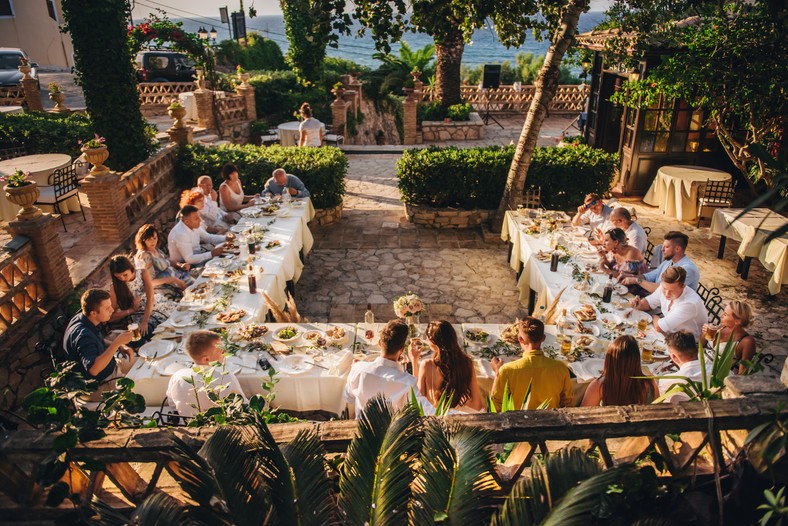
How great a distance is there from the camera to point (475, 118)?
1816 cm

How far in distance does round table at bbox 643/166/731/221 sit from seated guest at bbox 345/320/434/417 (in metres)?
8.11

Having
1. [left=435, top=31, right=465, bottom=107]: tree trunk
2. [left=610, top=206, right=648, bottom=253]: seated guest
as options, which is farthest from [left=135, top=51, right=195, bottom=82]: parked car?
[left=610, top=206, right=648, bottom=253]: seated guest

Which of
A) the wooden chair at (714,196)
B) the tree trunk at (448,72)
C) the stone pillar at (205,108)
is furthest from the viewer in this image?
the tree trunk at (448,72)

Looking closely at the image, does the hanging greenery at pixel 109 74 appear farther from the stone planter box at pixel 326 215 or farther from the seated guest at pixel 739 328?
the seated guest at pixel 739 328

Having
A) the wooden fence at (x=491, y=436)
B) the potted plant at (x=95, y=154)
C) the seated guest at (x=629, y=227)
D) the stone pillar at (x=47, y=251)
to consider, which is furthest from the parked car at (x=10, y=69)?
the wooden fence at (x=491, y=436)

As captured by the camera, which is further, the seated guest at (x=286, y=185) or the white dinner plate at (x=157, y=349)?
the seated guest at (x=286, y=185)

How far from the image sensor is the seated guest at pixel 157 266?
20.2 feet

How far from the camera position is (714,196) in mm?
9945

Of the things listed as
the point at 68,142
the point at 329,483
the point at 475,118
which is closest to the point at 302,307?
the point at 329,483

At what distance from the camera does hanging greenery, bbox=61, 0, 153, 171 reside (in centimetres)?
880

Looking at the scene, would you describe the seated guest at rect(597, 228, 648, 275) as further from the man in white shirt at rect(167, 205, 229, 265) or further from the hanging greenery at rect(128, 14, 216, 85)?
the hanging greenery at rect(128, 14, 216, 85)

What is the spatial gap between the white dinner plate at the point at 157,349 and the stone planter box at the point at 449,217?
6.08 m

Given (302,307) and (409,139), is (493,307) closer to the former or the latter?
(302,307)

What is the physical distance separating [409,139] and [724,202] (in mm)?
9799
